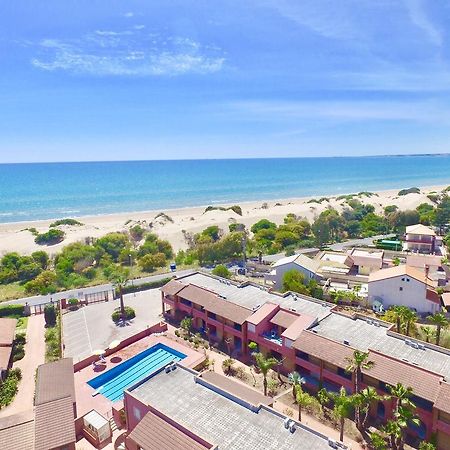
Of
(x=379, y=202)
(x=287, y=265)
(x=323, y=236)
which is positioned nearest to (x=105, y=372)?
(x=287, y=265)

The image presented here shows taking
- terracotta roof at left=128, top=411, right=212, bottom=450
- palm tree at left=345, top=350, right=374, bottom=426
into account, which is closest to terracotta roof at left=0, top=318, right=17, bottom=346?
terracotta roof at left=128, top=411, right=212, bottom=450

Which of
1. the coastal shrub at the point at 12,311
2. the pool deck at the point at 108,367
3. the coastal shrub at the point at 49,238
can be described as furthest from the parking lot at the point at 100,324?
the coastal shrub at the point at 49,238

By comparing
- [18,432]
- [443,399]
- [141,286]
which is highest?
[443,399]

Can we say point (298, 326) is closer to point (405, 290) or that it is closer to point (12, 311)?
point (405, 290)

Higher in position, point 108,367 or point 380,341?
point 380,341

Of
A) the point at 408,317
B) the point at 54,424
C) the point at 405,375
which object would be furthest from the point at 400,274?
the point at 54,424

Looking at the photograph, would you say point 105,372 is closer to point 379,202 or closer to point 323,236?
point 323,236

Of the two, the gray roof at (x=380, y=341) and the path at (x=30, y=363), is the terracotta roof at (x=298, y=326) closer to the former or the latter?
the gray roof at (x=380, y=341)
